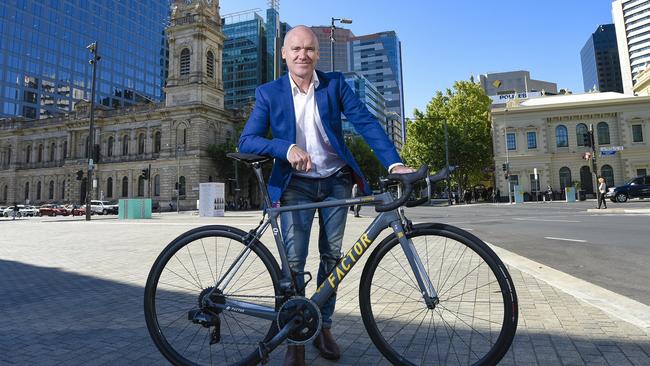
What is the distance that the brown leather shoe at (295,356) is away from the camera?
241 centimetres

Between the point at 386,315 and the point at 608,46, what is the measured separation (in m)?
195

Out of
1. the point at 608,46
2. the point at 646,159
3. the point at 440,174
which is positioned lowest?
the point at 440,174

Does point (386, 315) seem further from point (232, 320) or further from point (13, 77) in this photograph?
point (13, 77)

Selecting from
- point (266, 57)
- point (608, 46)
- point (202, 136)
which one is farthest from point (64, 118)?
point (608, 46)

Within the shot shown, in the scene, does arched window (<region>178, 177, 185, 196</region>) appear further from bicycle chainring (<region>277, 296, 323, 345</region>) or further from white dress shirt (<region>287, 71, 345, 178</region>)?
bicycle chainring (<region>277, 296, 323, 345</region>)

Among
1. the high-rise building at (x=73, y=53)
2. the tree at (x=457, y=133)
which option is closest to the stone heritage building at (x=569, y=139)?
the tree at (x=457, y=133)

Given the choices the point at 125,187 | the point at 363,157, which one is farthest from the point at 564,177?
the point at 125,187

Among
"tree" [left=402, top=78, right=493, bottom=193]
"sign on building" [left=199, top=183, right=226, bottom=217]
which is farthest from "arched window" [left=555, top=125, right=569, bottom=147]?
"sign on building" [left=199, top=183, right=226, bottom=217]

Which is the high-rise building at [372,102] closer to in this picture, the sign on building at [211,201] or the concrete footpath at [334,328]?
the sign on building at [211,201]

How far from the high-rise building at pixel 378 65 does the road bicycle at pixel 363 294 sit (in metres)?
142

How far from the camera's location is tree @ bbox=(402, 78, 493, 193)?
159 feet

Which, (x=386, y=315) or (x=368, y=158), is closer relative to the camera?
(x=386, y=315)

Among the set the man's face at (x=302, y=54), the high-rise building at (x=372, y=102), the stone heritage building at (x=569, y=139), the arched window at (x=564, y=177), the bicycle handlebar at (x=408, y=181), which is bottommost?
the bicycle handlebar at (x=408, y=181)

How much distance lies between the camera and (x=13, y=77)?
245ft
